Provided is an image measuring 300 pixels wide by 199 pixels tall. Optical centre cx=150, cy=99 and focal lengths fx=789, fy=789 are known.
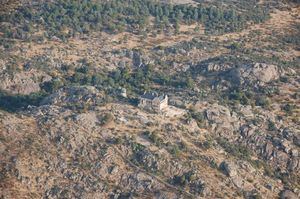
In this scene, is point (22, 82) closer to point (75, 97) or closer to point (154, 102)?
point (75, 97)

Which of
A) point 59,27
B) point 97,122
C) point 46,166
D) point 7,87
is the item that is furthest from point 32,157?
point 59,27

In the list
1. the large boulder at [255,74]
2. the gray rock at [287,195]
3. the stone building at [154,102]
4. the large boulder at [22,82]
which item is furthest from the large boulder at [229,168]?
the large boulder at [22,82]

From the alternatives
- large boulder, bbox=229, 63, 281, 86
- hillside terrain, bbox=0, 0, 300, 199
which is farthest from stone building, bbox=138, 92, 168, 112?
large boulder, bbox=229, 63, 281, 86

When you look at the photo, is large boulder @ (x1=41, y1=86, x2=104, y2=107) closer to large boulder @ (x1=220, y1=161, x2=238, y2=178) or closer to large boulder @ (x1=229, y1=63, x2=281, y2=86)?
large boulder @ (x1=220, y1=161, x2=238, y2=178)

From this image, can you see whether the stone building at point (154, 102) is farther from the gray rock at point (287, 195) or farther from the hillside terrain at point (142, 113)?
the gray rock at point (287, 195)

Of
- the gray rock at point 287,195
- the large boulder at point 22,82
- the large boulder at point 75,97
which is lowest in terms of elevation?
the gray rock at point 287,195

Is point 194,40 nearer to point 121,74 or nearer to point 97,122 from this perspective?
point 121,74
